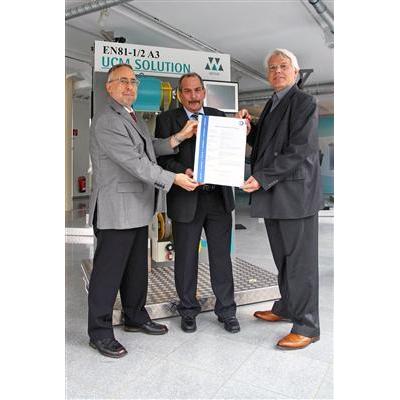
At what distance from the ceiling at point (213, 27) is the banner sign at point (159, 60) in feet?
5.10

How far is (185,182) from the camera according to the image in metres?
2.70

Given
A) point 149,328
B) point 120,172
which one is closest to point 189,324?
point 149,328

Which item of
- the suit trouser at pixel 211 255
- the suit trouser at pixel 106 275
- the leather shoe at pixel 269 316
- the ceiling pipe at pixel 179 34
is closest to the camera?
the suit trouser at pixel 106 275

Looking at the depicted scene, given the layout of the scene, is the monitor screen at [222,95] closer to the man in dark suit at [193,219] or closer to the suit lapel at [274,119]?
the man in dark suit at [193,219]

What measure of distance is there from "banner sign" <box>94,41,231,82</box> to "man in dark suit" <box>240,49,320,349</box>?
77.5 inches

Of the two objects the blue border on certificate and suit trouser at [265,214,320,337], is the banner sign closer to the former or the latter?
the blue border on certificate

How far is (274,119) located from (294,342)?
1506 mm

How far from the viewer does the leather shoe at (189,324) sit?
3.04 meters

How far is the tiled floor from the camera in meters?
2.22

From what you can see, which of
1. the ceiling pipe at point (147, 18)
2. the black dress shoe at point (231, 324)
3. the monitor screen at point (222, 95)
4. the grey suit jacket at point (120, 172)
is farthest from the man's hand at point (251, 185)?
the ceiling pipe at point (147, 18)
